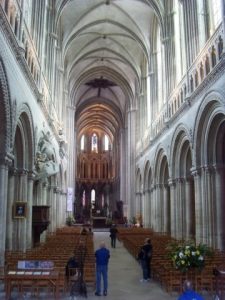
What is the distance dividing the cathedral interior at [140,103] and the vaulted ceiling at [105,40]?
102 millimetres

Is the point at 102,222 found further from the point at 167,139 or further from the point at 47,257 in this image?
the point at 47,257

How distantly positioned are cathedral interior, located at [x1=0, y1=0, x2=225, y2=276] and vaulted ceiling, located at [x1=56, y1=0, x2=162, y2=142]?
0.34ft

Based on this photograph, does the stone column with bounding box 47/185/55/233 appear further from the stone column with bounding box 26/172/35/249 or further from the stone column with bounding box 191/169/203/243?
the stone column with bounding box 191/169/203/243

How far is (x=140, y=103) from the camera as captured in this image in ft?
124

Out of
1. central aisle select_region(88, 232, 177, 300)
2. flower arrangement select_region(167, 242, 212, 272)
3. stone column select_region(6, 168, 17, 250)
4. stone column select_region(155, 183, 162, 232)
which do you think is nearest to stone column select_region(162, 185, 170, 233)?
stone column select_region(155, 183, 162, 232)

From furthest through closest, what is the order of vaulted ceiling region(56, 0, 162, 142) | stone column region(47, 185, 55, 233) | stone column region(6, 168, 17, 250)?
1. vaulted ceiling region(56, 0, 162, 142)
2. stone column region(47, 185, 55, 233)
3. stone column region(6, 168, 17, 250)

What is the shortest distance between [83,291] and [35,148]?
32.1 feet

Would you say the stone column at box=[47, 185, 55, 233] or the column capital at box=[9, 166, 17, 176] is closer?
the column capital at box=[9, 166, 17, 176]

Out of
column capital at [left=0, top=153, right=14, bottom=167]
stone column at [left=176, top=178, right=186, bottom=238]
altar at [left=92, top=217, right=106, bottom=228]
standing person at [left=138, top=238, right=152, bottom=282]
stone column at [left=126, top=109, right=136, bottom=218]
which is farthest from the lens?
altar at [left=92, top=217, right=106, bottom=228]

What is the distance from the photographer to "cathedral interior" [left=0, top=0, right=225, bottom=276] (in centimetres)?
1502

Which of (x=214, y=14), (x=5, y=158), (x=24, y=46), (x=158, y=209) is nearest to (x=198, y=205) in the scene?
(x=214, y=14)

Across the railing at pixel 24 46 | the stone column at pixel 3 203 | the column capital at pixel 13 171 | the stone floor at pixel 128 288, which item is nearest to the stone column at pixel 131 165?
the railing at pixel 24 46

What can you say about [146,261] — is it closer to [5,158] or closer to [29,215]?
[5,158]

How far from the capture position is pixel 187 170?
22016mm
